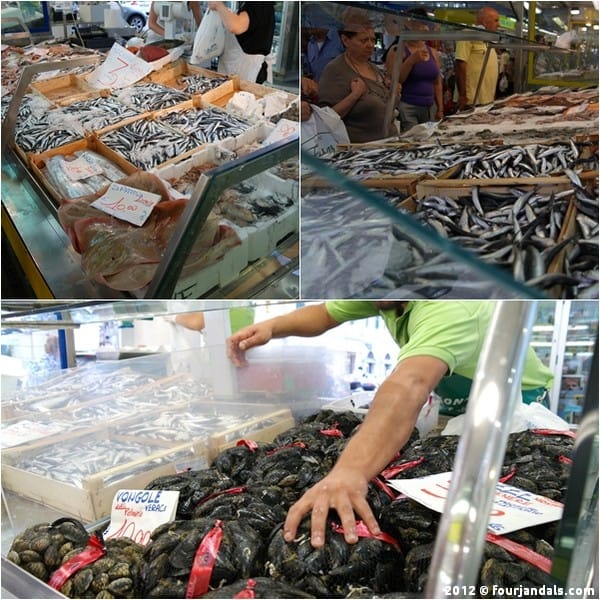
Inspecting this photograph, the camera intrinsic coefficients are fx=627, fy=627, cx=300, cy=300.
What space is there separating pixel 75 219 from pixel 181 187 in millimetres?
272

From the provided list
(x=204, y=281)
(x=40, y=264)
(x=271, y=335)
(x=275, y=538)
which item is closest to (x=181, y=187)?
(x=204, y=281)

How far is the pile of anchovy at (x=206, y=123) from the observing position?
5.84 ft

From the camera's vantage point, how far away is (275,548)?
113cm

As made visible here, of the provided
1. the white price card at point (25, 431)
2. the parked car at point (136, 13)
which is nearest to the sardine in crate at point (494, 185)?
the parked car at point (136, 13)

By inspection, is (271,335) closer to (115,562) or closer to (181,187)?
(181,187)

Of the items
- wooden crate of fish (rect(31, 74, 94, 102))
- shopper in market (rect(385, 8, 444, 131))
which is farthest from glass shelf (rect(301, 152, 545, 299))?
wooden crate of fish (rect(31, 74, 94, 102))

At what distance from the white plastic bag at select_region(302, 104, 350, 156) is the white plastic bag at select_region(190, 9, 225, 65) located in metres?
0.36

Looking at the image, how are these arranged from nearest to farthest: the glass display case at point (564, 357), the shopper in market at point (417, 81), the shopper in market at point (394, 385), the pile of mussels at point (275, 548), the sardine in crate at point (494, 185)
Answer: the pile of mussels at point (275, 548)
the shopper in market at point (394, 385)
the sardine in crate at point (494, 185)
the shopper in market at point (417, 81)
the glass display case at point (564, 357)

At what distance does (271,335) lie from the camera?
2002 millimetres

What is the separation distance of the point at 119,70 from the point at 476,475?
A: 1579 millimetres

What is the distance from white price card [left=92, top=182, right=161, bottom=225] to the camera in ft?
4.92

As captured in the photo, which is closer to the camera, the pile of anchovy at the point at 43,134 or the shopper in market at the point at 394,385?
the shopper in market at the point at 394,385

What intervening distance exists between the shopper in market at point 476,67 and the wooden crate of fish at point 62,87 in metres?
1.09

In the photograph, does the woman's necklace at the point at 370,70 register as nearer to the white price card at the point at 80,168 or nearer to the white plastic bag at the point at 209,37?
the white plastic bag at the point at 209,37
